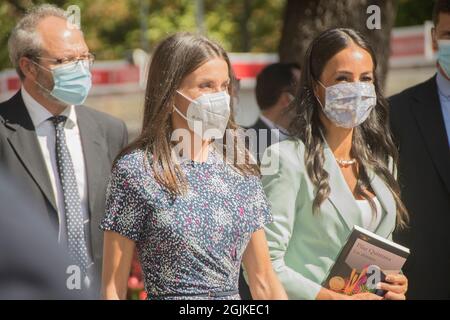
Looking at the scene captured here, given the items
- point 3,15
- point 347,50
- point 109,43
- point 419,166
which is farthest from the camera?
point 109,43

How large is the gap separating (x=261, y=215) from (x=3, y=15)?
5.68 metres

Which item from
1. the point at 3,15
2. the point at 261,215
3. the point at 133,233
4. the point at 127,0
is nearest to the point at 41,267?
the point at 133,233

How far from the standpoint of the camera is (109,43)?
1113 inches

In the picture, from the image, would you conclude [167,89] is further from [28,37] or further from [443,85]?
[443,85]

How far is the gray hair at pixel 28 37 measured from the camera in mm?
4527

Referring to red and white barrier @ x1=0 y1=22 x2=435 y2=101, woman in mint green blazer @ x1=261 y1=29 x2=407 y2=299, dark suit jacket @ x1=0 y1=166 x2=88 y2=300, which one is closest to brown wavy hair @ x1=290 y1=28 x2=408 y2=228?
woman in mint green blazer @ x1=261 y1=29 x2=407 y2=299

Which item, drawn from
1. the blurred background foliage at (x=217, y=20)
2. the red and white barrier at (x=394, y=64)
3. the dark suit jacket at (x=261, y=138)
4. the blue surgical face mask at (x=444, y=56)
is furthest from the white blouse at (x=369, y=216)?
the blurred background foliage at (x=217, y=20)

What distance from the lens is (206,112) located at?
11.0ft

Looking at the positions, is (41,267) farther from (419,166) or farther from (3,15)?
(3,15)

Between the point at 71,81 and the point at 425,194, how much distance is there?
70.0 inches

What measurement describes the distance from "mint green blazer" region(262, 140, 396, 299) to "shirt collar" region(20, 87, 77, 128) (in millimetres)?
1240

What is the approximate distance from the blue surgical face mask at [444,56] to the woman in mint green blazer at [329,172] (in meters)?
0.49

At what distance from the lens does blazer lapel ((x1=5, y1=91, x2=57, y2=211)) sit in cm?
421

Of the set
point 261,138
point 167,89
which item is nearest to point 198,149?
point 167,89
